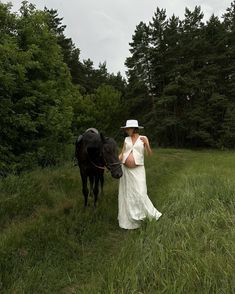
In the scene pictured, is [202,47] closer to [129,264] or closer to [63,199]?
[63,199]

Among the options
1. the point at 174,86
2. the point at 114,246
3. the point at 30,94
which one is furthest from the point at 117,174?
the point at 174,86

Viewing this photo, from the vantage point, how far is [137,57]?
173 ft

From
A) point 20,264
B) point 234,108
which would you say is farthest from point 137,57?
point 20,264

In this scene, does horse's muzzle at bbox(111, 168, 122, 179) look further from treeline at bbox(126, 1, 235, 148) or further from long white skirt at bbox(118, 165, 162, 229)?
treeline at bbox(126, 1, 235, 148)

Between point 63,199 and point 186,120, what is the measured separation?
41.6m

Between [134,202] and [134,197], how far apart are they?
95 millimetres

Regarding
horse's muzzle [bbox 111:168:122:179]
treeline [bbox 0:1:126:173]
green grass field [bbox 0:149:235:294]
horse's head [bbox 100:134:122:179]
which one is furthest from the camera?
treeline [bbox 0:1:126:173]

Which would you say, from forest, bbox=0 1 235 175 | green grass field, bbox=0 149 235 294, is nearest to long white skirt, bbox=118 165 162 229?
green grass field, bbox=0 149 235 294

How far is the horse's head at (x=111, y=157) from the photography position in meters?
7.43

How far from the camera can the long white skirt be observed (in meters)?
7.30

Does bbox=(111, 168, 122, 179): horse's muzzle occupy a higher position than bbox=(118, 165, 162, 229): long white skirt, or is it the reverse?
bbox=(111, 168, 122, 179): horse's muzzle

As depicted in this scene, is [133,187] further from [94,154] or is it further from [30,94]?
[30,94]

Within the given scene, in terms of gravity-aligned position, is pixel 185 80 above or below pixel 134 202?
above

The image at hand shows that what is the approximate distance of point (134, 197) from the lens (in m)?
7.41
